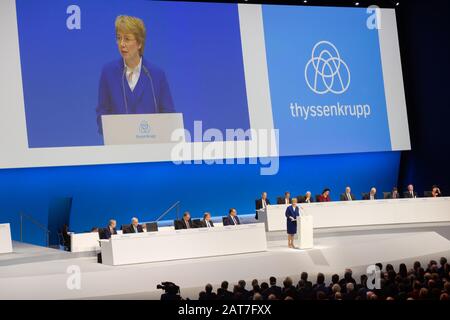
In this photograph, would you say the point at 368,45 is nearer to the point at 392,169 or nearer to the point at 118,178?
the point at 392,169

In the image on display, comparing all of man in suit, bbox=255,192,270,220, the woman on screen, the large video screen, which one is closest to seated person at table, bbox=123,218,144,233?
man in suit, bbox=255,192,270,220

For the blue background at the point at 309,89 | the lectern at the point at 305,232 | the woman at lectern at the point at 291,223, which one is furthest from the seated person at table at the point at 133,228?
the blue background at the point at 309,89

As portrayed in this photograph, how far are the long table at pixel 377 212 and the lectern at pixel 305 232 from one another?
115 inches

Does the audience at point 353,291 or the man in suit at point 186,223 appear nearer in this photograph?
the audience at point 353,291

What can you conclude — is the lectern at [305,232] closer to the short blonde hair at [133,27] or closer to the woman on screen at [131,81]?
the woman on screen at [131,81]

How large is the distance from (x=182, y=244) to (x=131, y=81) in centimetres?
686

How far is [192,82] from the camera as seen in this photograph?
63.1 ft

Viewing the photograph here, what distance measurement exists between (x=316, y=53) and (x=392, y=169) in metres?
4.35

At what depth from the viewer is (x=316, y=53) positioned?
20.6 metres

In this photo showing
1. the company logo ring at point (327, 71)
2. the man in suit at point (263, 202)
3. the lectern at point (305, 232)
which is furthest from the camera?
the company logo ring at point (327, 71)

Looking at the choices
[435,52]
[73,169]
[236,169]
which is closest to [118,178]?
[73,169]

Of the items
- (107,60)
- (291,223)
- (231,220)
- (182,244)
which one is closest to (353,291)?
(182,244)

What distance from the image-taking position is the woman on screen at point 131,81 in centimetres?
1836

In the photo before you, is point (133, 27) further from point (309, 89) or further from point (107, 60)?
point (309, 89)
